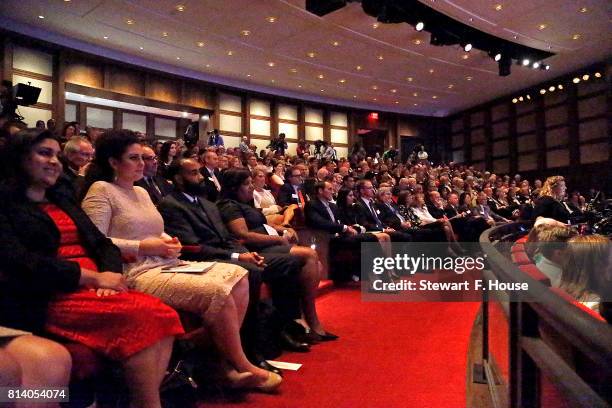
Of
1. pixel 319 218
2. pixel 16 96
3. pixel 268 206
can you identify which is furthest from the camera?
pixel 16 96

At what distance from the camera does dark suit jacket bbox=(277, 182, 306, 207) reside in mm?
4680

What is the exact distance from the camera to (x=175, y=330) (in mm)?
1335

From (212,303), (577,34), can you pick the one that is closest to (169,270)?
(212,303)

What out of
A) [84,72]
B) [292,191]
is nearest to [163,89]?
[84,72]

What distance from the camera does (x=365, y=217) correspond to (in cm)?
468

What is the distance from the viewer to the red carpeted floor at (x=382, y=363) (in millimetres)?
1701

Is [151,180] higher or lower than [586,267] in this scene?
higher

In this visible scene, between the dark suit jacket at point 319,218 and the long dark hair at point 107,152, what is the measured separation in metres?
2.19

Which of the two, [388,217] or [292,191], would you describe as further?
[388,217]

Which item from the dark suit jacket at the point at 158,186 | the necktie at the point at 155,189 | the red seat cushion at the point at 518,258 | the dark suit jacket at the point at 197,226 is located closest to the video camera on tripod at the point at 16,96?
the dark suit jacket at the point at 158,186

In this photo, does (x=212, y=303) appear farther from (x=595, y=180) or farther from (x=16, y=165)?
(x=595, y=180)

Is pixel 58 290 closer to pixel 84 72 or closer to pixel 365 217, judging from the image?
pixel 365 217

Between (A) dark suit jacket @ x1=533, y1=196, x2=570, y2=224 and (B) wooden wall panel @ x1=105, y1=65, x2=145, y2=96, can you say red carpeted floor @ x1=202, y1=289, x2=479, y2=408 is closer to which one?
(A) dark suit jacket @ x1=533, y1=196, x2=570, y2=224

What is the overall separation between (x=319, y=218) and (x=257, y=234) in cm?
131
